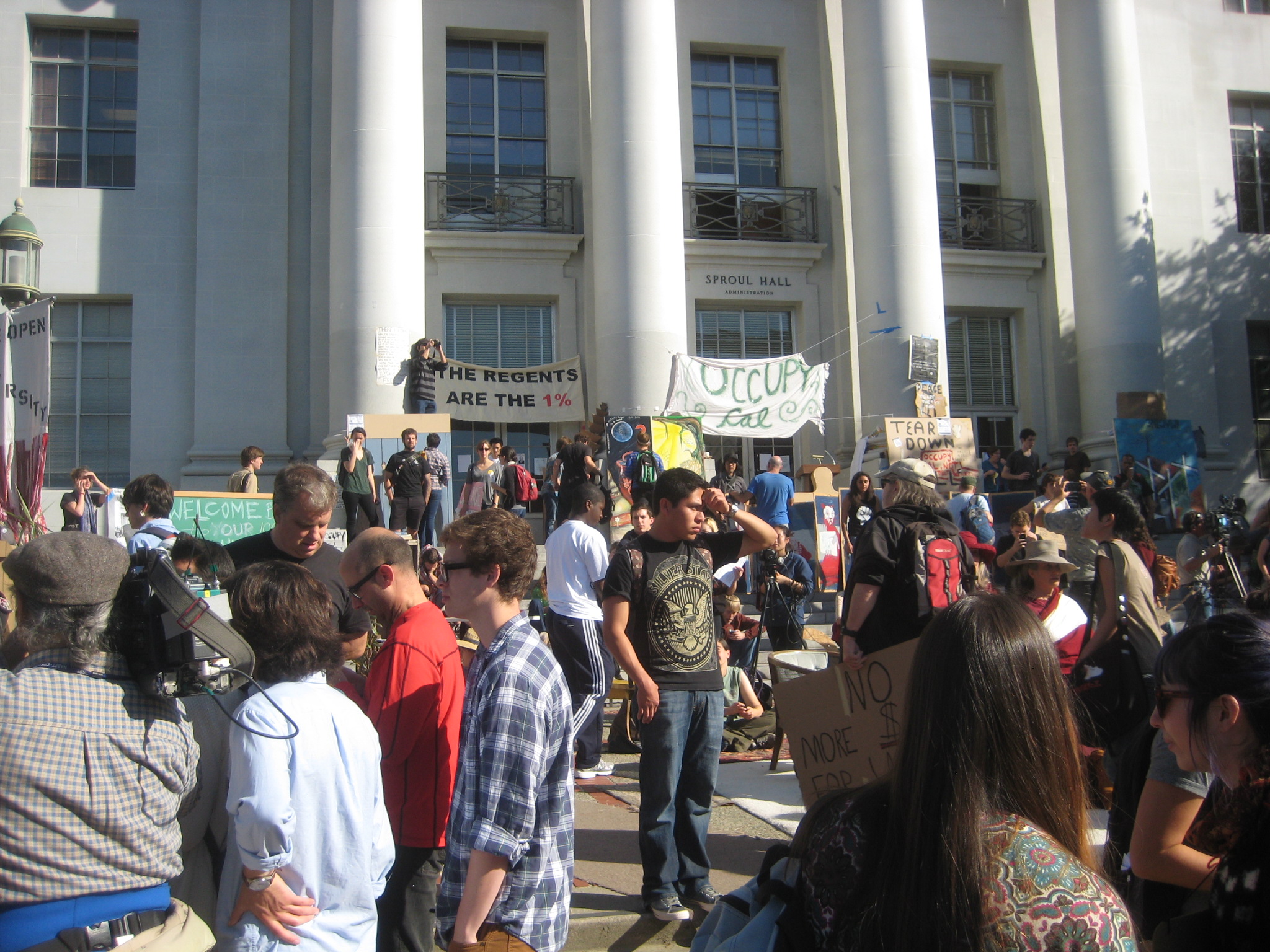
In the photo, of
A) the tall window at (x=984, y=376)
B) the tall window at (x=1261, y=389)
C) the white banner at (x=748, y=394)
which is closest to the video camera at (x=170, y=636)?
the white banner at (x=748, y=394)

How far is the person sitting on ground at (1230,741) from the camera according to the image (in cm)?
188

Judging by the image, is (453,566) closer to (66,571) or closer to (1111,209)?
(66,571)

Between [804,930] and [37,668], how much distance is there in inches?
66.3

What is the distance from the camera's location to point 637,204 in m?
15.6

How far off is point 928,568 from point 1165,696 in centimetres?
223

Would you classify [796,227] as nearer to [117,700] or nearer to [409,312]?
[409,312]

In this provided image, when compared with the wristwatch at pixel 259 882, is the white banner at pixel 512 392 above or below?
above

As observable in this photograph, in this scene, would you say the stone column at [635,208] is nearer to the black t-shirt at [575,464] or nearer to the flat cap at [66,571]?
the black t-shirt at [575,464]

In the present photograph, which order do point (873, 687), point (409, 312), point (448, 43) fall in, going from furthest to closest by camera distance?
point (448, 43)
point (409, 312)
point (873, 687)

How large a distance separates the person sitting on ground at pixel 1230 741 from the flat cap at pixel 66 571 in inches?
91.3

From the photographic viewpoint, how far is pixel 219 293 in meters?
17.0

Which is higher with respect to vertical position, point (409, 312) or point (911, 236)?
point (911, 236)

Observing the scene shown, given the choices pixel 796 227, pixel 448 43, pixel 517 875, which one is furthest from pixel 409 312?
pixel 517 875

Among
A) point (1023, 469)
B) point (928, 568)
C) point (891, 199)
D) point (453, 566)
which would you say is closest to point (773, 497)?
point (1023, 469)
